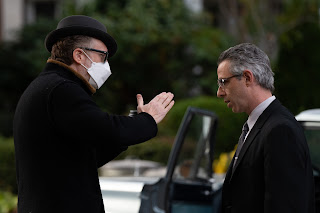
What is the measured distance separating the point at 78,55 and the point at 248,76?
0.81 metres

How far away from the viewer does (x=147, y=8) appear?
676 inches

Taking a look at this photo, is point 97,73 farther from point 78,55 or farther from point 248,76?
point 248,76

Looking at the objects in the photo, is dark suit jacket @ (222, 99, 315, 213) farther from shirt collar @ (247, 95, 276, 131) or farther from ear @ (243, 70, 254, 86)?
ear @ (243, 70, 254, 86)

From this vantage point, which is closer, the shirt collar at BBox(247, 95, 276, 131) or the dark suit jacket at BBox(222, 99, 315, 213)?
the dark suit jacket at BBox(222, 99, 315, 213)

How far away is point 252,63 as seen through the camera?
275 centimetres

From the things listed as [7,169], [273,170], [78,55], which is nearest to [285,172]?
[273,170]

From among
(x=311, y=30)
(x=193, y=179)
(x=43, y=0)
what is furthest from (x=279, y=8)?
(x=193, y=179)

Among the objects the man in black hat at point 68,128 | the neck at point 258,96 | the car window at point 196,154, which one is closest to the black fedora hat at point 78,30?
the man in black hat at point 68,128

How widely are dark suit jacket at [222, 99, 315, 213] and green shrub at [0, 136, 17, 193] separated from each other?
6.72 meters

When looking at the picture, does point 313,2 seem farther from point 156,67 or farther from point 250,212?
point 250,212

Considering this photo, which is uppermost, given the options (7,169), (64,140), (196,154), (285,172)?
(64,140)

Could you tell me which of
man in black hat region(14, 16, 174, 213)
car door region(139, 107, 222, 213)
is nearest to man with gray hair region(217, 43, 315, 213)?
man in black hat region(14, 16, 174, 213)

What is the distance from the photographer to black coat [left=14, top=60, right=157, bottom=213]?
8.24 feet

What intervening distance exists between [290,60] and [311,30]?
20.5 inches
